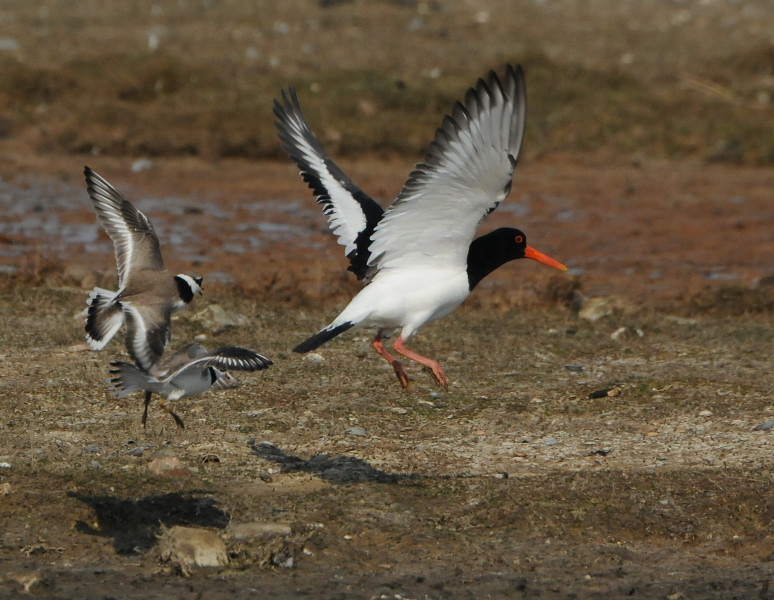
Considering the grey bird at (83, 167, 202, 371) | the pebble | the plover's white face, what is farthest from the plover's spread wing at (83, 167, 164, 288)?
the pebble

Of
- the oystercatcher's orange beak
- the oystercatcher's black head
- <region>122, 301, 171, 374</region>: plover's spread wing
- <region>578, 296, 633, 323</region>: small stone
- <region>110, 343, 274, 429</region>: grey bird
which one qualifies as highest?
the oystercatcher's black head

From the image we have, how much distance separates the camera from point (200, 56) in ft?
70.1

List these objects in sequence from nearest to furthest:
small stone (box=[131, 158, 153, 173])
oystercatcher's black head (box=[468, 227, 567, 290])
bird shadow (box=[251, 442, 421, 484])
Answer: bird shadow (box=[251, 442, 421, 484]) < oystercatcher's black head (box=[468, 227, 567, 290]) < small stone (box=[131, 158, 153, 173])

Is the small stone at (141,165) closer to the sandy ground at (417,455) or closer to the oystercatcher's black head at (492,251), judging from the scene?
the sandy ground at (417,455)

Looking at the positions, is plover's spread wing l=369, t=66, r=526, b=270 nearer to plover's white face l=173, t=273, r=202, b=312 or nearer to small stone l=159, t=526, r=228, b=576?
plover's white face l=173, t=273, r=202, b=312

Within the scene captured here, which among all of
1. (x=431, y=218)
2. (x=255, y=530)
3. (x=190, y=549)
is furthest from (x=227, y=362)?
(x=431, y=218)

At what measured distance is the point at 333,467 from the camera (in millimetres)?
7266

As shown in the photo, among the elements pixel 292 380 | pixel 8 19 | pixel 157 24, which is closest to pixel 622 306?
pixel 292 380

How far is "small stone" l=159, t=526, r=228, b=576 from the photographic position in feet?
19.9

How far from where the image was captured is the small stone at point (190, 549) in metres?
6.07

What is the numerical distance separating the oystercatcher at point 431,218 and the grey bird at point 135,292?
0.84 metres

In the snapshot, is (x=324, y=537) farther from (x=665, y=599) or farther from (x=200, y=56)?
(x=200, y=56)

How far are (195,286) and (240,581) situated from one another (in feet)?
6.49

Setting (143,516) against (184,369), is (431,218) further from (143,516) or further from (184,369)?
(143,516)
